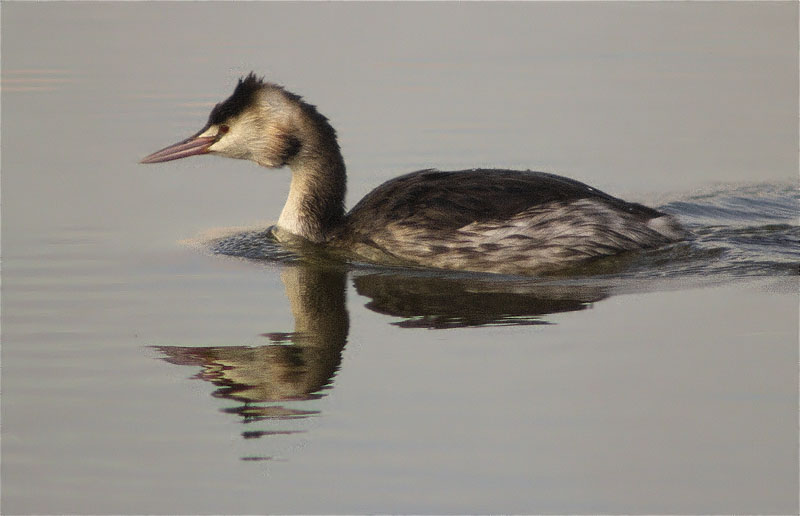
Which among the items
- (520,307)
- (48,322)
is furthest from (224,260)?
(520,307)

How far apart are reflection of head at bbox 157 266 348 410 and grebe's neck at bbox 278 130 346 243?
1.47m

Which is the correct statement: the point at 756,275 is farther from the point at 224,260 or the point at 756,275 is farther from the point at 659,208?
the point at 224,260

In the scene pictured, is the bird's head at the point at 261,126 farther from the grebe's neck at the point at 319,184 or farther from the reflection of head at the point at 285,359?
the reflection of head at the point at 285,359

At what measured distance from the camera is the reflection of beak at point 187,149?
31.3ft

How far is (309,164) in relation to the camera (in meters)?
9.48

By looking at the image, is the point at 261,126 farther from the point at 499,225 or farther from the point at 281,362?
the point at 281,362

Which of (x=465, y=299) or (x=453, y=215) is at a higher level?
(x=453, y=215)

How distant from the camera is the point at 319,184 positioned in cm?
947

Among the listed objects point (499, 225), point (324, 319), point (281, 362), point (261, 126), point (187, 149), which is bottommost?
point (281, 362)

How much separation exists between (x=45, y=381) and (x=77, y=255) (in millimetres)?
2595

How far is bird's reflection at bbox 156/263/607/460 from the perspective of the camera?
20.9ft

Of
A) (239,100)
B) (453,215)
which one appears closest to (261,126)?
(239,100)

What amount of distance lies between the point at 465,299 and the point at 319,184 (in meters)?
1.97

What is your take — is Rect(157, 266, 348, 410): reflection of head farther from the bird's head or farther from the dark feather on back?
the bird's head
